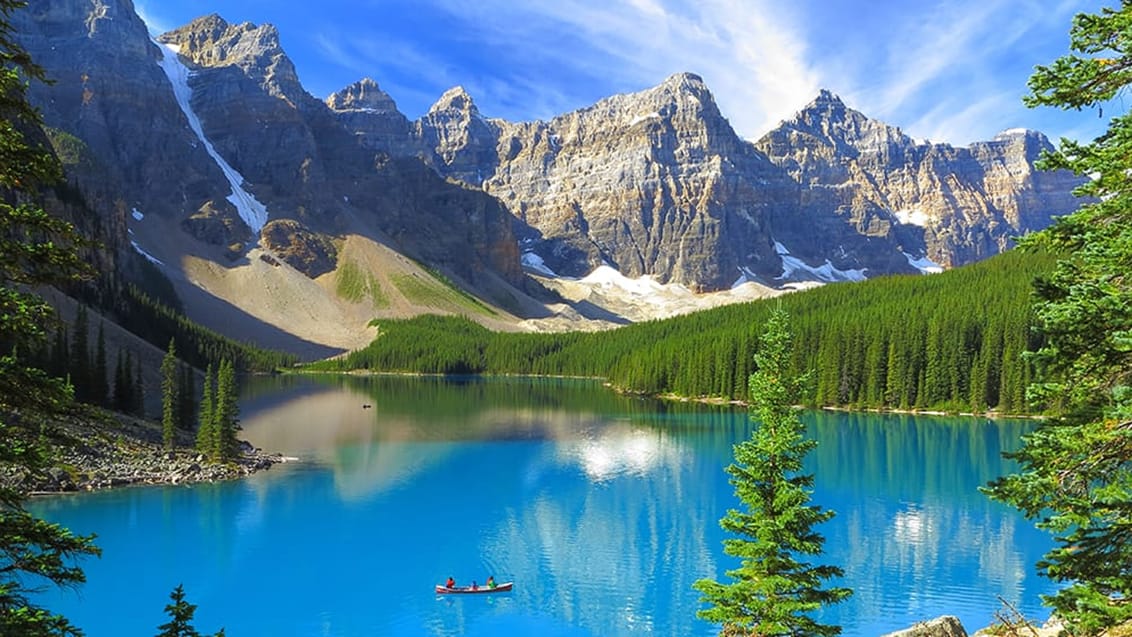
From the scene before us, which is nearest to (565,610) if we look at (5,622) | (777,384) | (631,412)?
(777,384)

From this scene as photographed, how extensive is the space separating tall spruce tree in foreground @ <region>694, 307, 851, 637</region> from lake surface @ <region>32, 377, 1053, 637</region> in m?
14.6

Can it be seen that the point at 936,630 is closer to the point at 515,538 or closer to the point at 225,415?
the point at 515,538

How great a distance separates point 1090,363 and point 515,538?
35.6 m

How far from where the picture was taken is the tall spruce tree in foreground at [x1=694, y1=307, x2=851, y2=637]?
1559 centimetres

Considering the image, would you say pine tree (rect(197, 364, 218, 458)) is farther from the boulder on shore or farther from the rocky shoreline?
the boulder on shore

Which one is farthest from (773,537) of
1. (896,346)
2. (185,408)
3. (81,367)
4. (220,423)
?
(896,346)

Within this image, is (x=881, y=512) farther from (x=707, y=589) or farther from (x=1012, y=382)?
(x=1012, y=382)

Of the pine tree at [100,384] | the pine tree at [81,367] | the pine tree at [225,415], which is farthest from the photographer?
the pine tree at [100,384]

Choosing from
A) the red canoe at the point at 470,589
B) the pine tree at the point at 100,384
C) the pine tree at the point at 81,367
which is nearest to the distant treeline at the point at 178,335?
the pine tree at the point at 100,384

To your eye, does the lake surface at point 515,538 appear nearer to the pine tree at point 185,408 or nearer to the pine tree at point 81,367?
the pine tree at point 185,408

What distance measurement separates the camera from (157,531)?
1619 inches

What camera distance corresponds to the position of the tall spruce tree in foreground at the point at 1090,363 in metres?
9.57

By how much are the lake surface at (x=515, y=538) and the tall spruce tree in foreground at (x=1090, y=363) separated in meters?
21.0

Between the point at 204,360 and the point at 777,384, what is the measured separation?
14004 centimetres
